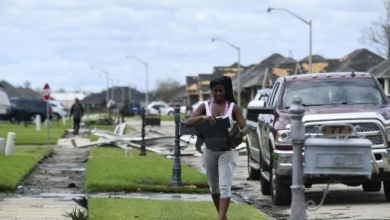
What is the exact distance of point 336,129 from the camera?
713 cm

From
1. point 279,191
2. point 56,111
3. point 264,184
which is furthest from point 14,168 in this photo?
point 56,111

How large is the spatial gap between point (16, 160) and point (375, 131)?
11.3m

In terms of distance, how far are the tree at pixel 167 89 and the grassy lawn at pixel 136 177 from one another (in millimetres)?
144110

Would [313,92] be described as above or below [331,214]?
above

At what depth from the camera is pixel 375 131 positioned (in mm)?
11125

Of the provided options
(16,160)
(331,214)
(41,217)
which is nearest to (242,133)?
(331,214)

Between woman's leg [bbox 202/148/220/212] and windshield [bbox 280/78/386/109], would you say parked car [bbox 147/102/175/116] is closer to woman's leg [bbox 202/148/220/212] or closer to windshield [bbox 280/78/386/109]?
windshield [bbox 280/78/386/109]

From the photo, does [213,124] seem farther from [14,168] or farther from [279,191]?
[14,168]

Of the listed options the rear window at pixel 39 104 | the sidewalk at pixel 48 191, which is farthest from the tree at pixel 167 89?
the sidewalk at pixel 48 191

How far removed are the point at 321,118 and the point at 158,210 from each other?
274 centimetres

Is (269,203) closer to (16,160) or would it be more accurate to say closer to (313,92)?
(313,92)

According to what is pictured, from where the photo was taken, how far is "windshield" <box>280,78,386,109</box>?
12367 mm

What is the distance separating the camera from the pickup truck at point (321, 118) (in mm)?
11102

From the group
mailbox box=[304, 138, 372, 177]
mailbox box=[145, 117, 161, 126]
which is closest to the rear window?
mailbox box=[145, 117, 161, 126]
